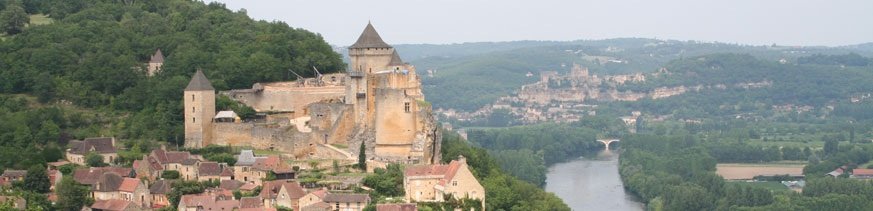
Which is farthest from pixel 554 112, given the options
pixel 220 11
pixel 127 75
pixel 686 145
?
pixel 127 75

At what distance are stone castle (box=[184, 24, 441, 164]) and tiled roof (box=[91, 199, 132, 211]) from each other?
25.7ft

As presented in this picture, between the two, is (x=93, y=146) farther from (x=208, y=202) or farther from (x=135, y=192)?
(x=208, y=202)

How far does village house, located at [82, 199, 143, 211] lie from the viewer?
4359 cm

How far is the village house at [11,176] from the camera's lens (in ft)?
150

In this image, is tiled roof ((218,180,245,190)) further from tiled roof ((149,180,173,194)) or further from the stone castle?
the stone castle

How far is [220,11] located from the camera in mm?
70875

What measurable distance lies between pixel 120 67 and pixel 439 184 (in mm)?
19092

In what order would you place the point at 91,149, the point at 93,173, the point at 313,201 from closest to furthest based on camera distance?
the point at 313,201 < the point at 93,173 < the point at 91,149

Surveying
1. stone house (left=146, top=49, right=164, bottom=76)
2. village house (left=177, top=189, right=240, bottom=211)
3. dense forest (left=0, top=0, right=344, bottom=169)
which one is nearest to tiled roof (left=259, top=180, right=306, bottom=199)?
village house (left=177, top=189, right=240, bottom=211)

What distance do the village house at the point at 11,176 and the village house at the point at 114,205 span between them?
10.3 ft

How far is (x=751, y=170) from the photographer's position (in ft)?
357

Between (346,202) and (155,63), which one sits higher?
(155,63)

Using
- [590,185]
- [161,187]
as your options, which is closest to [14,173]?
[161,187]

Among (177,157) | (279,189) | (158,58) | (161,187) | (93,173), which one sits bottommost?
(161,187)
